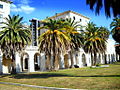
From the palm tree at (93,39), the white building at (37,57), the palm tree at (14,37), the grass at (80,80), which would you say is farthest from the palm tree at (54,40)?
the palm tree at (93,39)

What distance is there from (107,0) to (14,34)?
20132 mm

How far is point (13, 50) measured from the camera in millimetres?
28438

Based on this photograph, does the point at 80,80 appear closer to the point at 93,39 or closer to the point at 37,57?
the point at 93,39

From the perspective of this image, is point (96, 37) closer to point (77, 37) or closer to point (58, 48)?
point (77, 37)

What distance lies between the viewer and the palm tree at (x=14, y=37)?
27.6 metres

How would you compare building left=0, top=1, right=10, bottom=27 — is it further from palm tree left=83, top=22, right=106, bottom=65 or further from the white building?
palm tree left=83, top=22, right=106, bottom=65

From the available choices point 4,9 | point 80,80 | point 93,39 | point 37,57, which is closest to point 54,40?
point 80,80

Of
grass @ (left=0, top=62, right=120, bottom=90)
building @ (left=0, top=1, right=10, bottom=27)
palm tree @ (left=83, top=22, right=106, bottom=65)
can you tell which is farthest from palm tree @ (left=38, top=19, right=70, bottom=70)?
palm tree @ (left=83, top=22, right=106, bottom=65)

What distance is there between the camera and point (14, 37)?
27922mm

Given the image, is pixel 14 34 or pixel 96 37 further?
pixel 96 37

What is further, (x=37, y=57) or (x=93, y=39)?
(x=37, y=57)

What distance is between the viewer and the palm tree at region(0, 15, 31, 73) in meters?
27.6

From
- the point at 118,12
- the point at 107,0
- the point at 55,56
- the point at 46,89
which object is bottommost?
the point at 46,89

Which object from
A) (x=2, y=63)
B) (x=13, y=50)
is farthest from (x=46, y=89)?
(x=2, y=63)
